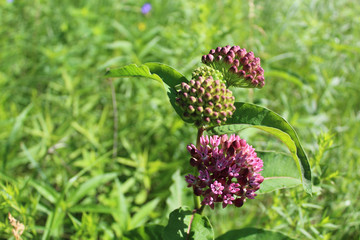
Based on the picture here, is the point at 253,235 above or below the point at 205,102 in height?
below

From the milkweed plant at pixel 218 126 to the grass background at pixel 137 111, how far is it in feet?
2.18

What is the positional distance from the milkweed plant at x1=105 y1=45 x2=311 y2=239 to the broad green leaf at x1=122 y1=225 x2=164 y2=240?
320mm

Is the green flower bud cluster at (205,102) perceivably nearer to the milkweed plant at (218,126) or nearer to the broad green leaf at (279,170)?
the milkweed plant at (218,126)

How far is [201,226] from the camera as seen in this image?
1483mm

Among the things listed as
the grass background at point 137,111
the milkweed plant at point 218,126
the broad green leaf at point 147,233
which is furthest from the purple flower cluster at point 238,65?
the broad green leaf at point 147,233

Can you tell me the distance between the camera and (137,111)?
368 centimetres

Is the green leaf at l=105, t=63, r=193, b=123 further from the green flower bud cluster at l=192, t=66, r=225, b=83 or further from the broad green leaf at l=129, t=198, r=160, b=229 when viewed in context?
the broad green leaf at l=129, t=198, r=160, b=229

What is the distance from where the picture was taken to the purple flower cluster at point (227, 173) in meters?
1.43

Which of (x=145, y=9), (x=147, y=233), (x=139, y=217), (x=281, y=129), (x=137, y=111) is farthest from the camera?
(x=145, y=9)

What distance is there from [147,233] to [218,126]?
0.75 metres

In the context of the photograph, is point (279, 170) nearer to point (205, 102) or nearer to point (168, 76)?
point (205, 102)

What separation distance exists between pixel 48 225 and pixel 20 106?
204cm

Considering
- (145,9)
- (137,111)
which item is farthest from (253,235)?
(145,9)

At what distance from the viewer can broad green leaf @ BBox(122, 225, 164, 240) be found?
5.92 feet
